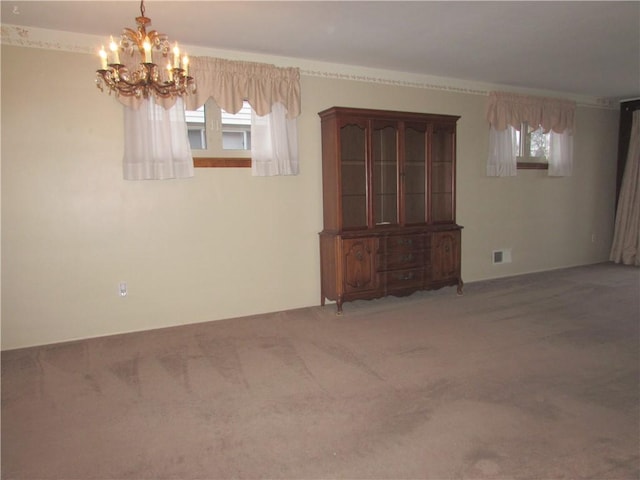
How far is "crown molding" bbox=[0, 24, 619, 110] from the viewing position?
3.29 meters

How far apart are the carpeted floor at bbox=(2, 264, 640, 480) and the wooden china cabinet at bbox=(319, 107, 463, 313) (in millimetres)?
524

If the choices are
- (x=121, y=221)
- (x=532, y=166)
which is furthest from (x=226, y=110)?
(x=532, y=166)

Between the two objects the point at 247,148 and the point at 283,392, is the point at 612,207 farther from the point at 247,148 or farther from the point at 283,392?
the point at 283,392

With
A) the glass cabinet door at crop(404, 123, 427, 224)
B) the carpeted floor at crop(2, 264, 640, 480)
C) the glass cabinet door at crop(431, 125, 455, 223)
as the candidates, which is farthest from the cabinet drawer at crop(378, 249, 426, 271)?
the carpeted floor at crop(2, 264, 640, 480)

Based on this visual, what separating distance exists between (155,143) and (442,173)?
297cm

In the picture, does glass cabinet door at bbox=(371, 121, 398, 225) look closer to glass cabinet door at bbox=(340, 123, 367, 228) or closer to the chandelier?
glass cabinet door at bbox=(340, 123, 367, 228)

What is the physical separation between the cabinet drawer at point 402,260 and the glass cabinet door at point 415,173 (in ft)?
1.13

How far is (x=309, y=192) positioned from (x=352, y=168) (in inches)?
20.0

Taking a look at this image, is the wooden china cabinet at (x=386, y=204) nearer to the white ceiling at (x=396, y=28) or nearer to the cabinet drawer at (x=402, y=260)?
the cabinet drawer at (x=402, y=260)

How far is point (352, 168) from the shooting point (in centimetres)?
425

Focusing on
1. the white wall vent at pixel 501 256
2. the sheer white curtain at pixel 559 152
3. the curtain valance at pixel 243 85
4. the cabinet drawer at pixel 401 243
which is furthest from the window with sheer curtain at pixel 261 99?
the sheer white curtain at pixel 559 152

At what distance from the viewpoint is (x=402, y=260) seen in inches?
176

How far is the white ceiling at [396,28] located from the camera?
3029mm

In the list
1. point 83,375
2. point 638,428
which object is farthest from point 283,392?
point 638,428
